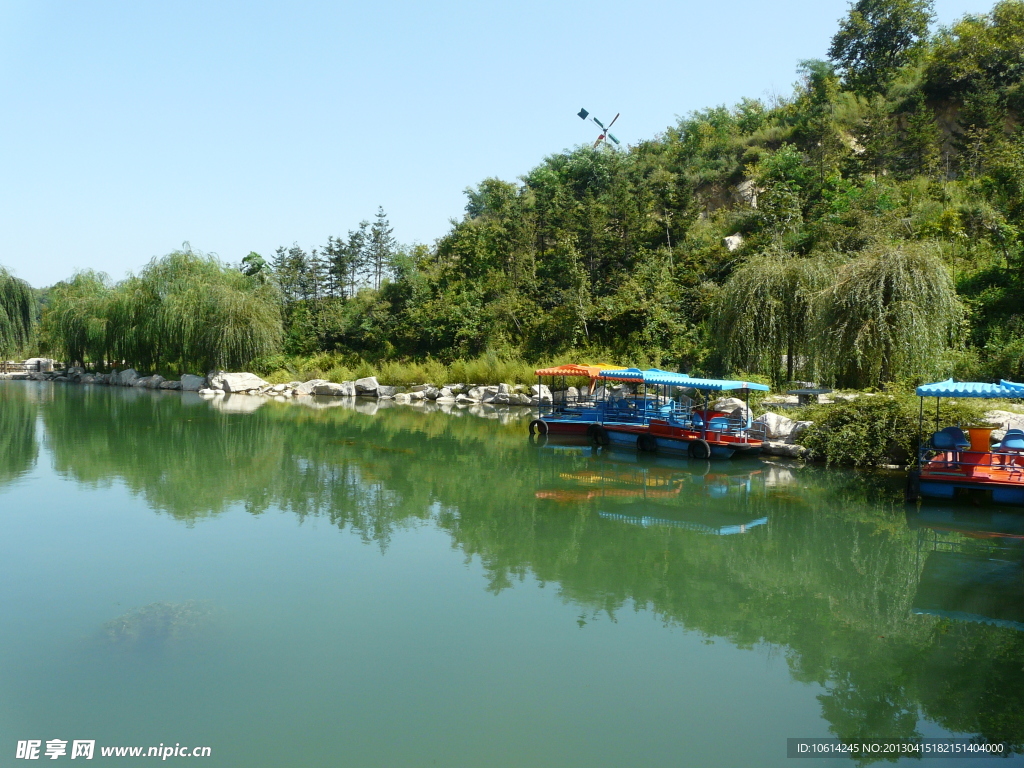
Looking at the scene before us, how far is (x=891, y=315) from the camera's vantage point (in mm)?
16688

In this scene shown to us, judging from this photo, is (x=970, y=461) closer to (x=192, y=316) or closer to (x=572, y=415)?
(x=572, y=415)

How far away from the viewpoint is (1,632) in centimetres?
635

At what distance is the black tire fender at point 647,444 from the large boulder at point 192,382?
24428mm

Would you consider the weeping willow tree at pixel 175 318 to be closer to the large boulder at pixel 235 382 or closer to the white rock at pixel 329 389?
the large boulder at pixel 235 382

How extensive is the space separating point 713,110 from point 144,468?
128ft

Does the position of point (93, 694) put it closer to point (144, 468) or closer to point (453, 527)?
point (453, 527)

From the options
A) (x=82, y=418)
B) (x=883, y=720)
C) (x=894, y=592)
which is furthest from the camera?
(x=82, y=418)

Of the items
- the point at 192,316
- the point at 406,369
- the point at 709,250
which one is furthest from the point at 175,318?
the point at 709,250

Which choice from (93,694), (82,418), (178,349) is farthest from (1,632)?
(178,349)

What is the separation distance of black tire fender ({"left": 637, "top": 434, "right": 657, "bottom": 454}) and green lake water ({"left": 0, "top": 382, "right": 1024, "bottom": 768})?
3.40 meters

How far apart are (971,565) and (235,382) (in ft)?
102

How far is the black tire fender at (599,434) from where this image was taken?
1850 cm

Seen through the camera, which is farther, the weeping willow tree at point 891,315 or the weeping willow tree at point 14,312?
the weeping willow tree at point 14,312
